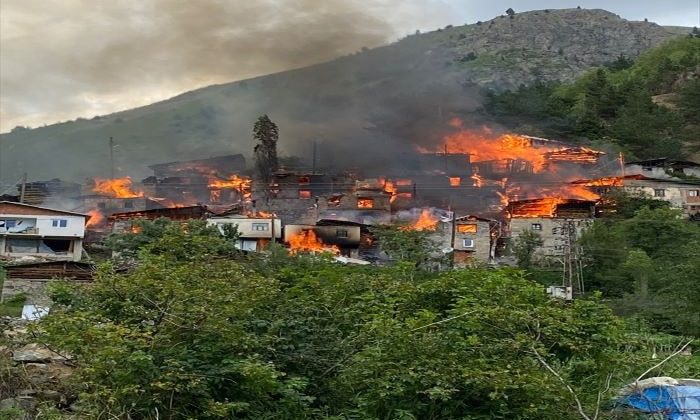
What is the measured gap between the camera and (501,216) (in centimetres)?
4369

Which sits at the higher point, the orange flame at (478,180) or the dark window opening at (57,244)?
the orange flame at (478,180)

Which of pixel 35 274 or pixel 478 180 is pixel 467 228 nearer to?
pixel 478 180

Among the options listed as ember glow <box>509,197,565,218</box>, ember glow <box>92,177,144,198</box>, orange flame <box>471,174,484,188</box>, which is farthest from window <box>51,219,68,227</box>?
orange flame <box>471,174,484,188</box>

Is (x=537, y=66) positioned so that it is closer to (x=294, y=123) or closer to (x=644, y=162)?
(x=294, y=123)

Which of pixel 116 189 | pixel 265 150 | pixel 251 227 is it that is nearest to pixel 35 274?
pixel 251 227

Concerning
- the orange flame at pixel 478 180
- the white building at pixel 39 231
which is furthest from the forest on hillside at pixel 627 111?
the white building at pixel 39 231

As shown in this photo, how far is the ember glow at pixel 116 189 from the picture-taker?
49625 mm

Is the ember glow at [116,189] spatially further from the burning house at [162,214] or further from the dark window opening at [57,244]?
the dark window opening at [57,244]

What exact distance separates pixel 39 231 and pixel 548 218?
27.2 metres

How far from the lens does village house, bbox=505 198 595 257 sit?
37469 mm

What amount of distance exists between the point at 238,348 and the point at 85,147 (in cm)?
8262

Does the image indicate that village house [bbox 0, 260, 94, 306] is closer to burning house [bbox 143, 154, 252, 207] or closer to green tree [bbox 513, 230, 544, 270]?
burning house [bbox 143, 154, 252, 207]

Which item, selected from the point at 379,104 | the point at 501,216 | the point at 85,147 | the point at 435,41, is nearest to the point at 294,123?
the point at 379,104

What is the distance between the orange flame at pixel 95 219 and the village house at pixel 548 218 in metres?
25.0
